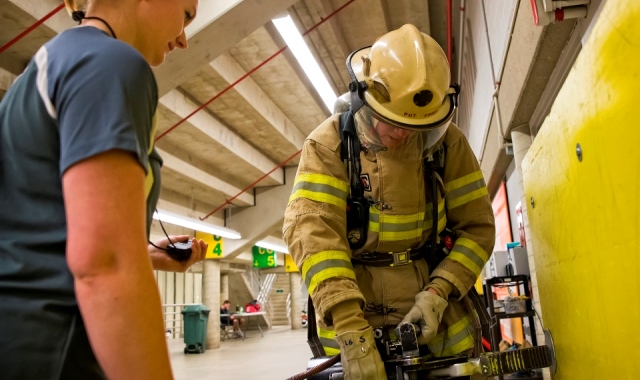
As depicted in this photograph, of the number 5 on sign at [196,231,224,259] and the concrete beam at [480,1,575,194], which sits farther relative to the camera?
the number 5 on sign at [196,231,224,259]

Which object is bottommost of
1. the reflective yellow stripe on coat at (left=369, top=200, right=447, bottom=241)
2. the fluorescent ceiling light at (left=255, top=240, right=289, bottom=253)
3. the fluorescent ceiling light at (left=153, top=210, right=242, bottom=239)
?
the reflective yellow stripe on coat at (left=369, top=200, right=447, bottom=241)

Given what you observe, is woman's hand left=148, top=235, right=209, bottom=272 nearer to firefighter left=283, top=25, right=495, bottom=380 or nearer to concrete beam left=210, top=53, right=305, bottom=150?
firefighter left=283, top=25, right=495, bottom=380

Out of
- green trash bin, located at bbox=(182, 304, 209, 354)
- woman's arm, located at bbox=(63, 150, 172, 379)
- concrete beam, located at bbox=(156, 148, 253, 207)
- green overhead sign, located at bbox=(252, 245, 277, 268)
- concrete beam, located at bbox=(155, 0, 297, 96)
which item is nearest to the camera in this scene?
woman's arm, located at bbox=(63, 150, 172, 379)

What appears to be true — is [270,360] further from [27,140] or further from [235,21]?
[27,140]

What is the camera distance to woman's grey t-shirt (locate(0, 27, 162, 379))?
2.55 ft

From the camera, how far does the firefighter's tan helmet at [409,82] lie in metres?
2.15

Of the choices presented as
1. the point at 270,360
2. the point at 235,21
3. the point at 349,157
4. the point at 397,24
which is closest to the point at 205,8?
the point at 235,21

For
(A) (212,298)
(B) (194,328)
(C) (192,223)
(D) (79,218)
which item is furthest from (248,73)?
(A) (212,298)

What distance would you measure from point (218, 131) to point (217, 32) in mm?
3782

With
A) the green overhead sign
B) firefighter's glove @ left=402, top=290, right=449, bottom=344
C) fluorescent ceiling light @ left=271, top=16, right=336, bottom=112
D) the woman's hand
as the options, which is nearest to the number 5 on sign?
the green overhead sign

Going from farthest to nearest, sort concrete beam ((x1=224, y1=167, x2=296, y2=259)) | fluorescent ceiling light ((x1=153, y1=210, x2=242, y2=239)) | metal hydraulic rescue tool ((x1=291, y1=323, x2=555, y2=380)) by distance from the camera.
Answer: concrete beam ((x1=224, y1=167, x2=296, y2=259)), fluorescent ceiling light ((x1=153, y1=210, x2=242, y2=239)), metal hydraulic rescue tool ((x1=291, y1=323, x2=555, y2=380))

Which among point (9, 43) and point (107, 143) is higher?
point (9, 43)

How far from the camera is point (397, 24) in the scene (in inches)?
290

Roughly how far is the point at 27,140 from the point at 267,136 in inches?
335
